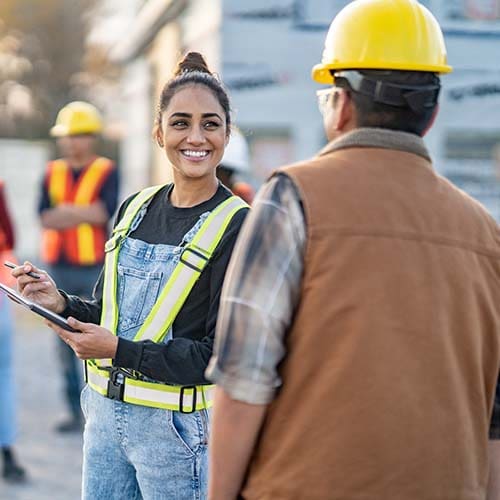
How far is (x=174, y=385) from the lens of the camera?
9.70 ft

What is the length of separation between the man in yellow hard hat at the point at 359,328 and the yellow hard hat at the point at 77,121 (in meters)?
5.76

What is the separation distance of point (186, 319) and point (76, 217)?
4.68m

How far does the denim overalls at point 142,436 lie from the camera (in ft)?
9.69

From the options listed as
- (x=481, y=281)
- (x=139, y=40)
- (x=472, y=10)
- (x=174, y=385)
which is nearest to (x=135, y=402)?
(x=174, y=385)

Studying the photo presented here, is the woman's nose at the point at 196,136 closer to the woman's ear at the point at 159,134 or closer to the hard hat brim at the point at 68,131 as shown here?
the woman's ear at the point at 159,134

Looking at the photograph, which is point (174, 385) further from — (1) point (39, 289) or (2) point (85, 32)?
(2) point (85, 32)

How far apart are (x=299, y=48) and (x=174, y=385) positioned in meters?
6.14

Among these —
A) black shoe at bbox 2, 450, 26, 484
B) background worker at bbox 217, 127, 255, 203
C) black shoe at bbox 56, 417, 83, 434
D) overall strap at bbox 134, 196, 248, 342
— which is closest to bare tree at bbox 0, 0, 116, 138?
black shoe at bbox 56, 417, 83, 434

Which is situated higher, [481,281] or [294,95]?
[481,281]

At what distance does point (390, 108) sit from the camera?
221cm

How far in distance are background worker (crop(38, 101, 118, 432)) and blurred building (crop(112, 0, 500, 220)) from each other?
1493mm

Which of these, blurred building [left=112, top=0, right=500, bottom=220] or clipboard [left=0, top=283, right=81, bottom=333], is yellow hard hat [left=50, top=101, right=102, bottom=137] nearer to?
blurred building [left=112, top=0, right=500, bottom=220]

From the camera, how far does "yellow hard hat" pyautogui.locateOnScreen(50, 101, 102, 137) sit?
7762 millimetres

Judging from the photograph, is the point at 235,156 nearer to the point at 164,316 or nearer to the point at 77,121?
the point at 77,121
